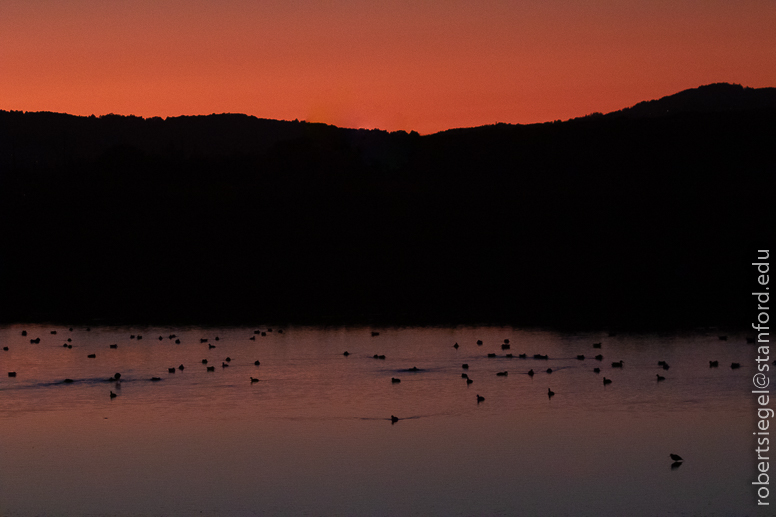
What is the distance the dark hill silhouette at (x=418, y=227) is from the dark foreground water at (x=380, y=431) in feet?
48.9

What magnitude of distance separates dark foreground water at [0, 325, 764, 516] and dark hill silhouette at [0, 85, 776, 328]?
14893mm

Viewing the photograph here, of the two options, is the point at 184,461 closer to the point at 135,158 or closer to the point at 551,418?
the point at 551,418

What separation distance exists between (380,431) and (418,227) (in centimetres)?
7123

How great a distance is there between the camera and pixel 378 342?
44.9 m

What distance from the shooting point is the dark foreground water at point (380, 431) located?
20.7 meters

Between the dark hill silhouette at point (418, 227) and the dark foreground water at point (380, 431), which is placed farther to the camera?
the dark hill silhouette at point (418, 227)

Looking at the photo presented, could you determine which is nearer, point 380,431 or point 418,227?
point 380,431

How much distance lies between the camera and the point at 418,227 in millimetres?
97562

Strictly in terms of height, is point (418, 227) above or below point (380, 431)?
above

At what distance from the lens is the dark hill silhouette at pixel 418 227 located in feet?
209

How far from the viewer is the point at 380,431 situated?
1058 inches

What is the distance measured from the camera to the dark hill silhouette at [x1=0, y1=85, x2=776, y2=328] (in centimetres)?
6381

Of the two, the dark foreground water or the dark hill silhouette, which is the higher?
the dark hill silhouette

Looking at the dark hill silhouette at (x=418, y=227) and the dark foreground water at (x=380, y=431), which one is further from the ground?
the dark hill silhouette at (x=418, y=227)
